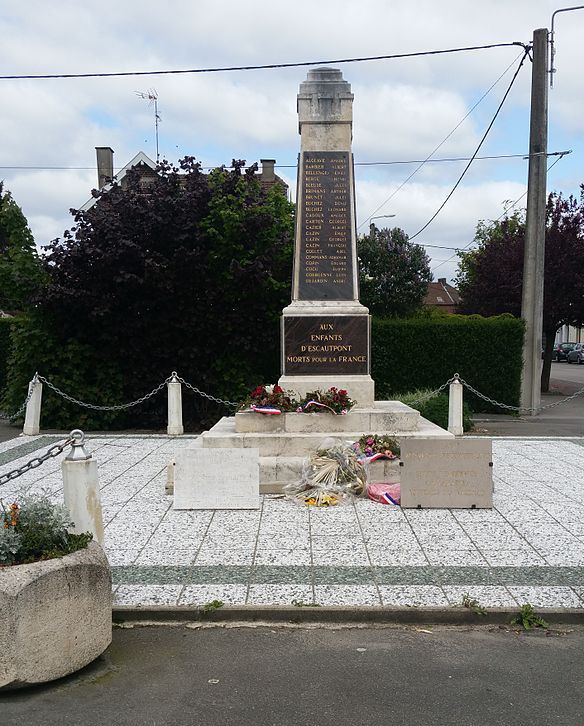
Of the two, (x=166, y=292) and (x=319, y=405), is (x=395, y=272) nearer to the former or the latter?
(x=166, y=292)

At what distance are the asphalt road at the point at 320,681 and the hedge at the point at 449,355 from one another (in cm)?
1239

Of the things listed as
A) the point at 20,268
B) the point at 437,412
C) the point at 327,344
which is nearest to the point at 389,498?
the point at 327,344

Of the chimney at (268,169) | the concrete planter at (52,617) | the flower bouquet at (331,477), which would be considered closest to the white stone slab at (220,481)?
the flower bouquet at (331,477)

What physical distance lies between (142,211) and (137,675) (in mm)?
11070

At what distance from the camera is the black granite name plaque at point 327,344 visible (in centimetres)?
973

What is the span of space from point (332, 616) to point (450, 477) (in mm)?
3043

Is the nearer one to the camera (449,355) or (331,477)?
(331,477)

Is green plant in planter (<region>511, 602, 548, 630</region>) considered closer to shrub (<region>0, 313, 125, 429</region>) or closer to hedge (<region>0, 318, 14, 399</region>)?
shrub (<region>0, 313, 125, 429</region>)

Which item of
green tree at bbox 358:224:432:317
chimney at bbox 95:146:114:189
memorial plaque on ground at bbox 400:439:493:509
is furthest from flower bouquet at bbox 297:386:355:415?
chimney at bbox 95:146:114:189

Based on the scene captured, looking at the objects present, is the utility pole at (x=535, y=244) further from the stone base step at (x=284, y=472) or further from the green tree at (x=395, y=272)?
the stone base step at (x=284, y=472)

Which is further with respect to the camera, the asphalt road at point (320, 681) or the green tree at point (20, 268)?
the green tree at point (20, 268)

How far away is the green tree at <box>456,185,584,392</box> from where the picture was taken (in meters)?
23.1

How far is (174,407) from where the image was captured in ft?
42.4

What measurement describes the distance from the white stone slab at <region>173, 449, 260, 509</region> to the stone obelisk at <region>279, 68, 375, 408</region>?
7.99 feet
